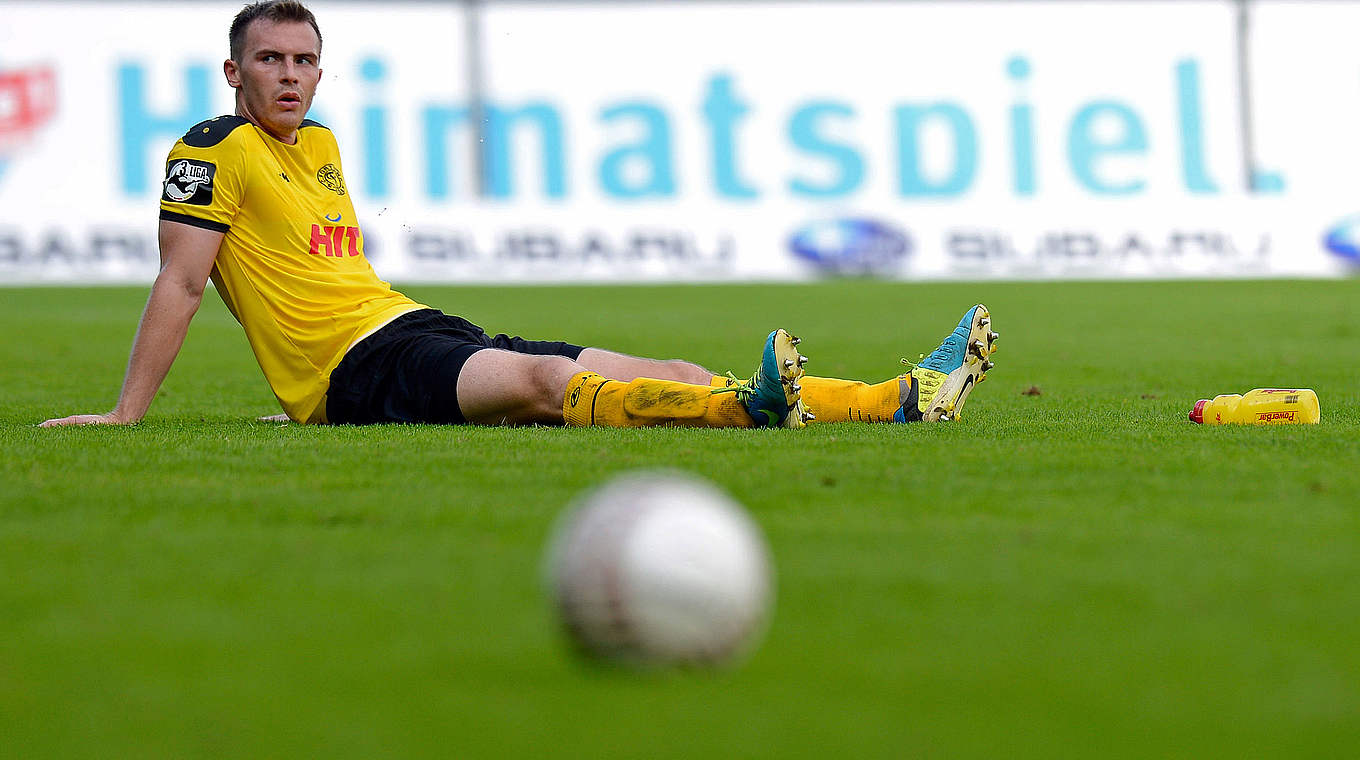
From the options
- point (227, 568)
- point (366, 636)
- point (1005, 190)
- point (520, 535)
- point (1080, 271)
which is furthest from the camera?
point (1005, 190)

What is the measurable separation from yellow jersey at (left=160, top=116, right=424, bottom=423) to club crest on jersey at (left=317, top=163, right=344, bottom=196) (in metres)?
0.11

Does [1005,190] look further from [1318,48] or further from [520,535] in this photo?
[520,535]

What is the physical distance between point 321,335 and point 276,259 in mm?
376

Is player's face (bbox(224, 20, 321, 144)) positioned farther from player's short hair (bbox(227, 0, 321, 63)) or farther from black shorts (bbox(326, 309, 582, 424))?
black shorts (bbox(326, 309, 582, 424))

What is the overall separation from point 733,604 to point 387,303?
3.77 metres

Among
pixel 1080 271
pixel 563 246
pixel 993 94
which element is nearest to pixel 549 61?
pixel 563 246

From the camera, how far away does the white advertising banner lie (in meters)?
22.0

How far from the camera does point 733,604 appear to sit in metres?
2.40

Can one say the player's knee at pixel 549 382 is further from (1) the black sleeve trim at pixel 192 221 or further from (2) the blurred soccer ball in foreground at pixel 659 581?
(2) the blurred soccer ball in foreground at pixel 659 581

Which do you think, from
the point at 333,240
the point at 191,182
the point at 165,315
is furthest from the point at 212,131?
the point at 165,315

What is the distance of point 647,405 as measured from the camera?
5.38 metres

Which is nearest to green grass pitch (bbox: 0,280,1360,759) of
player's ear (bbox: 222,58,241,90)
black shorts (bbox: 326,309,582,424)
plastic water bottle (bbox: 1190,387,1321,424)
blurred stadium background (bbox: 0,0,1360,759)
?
blurred stadium background (bbox: 0,0,1360,759)

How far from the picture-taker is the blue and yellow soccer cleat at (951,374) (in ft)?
18.4

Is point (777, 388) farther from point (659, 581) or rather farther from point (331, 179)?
point (659, 581)
